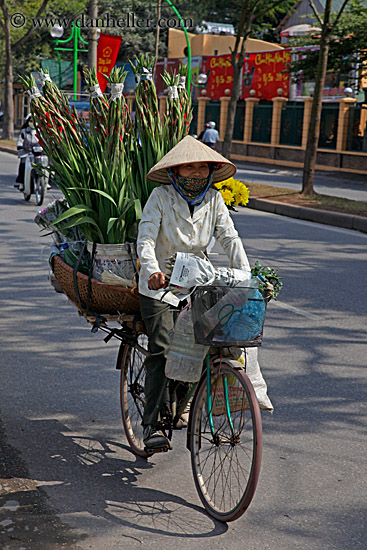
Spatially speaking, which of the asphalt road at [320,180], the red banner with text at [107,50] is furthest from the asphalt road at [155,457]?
the red banner with text at [107,50]

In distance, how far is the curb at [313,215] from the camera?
534 inches

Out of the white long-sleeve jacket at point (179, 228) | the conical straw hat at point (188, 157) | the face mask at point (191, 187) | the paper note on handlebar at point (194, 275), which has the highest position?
the conical straw hat at point (188, 157)

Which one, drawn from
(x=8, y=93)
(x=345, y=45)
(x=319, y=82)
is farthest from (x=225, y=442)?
(x=8, y=93)

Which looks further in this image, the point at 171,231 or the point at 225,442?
the point at 171,231

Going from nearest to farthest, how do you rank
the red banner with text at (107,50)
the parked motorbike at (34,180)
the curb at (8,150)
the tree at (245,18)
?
1. the parked motorbike at (34,180)
2. the tree at (245,18)
3. the red banner with text at (107,50)
4. the curb at (8,150)

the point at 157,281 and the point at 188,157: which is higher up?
the point at 188,157

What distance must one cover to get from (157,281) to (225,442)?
789mm

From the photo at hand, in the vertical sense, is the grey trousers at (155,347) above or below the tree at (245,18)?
below

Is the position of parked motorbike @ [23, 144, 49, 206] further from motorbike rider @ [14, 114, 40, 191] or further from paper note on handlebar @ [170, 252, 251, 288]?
paper note on handlebar @ [170, 252, 251, 288]

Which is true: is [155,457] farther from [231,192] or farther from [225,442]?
[231,192]

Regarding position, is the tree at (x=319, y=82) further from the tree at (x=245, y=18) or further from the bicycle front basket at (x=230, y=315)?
the bicycle front basket at (x=230, y=315)

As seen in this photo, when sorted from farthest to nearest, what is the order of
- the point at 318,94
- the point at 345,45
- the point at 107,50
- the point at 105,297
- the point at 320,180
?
the point at 320,180
the point at 345,45
the point at 107,50
the point at 318,94
the point at 105,297

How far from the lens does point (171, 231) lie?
3.81 meters

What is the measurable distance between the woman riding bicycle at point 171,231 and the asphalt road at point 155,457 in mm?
381
